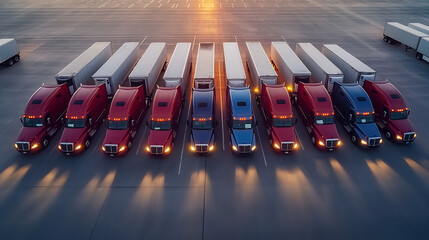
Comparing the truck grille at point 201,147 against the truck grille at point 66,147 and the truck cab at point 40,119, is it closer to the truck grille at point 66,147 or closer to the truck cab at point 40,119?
the truck grille at point 66,147

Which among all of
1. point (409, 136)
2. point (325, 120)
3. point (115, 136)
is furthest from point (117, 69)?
point (409, 136)

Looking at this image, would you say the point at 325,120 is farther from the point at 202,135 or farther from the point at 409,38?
the point at 409,38

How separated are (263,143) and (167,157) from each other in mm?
7036

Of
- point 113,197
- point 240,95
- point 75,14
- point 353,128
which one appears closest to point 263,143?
point 240,95

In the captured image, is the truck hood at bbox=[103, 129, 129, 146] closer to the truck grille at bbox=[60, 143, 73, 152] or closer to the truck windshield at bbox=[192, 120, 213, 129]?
the truck grille at bbox=[60, 143, 73, 152]

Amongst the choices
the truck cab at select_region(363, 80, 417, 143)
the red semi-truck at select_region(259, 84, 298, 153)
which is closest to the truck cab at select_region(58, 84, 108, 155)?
the red semi-truck at select_region(259, 84, 298, 153)

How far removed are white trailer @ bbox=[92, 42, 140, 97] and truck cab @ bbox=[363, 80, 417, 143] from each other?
859 inches

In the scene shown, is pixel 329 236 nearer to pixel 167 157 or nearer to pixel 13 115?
pixel 167 157

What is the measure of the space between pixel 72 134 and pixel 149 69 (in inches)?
368

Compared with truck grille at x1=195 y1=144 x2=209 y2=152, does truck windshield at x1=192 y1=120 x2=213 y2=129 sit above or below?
above

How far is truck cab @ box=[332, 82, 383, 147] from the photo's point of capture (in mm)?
18527

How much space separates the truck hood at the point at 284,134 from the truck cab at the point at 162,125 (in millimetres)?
7141

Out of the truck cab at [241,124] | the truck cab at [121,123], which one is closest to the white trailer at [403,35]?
the truck cab at [241,124]

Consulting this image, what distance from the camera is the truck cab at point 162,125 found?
17.9 meters
